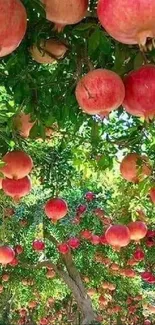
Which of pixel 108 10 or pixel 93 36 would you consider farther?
pixel 93 36

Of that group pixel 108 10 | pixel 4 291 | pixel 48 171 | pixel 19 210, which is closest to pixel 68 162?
pixel 48 171

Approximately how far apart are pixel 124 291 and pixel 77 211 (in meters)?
4.83

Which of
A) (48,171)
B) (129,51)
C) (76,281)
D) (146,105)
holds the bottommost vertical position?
(76,281)

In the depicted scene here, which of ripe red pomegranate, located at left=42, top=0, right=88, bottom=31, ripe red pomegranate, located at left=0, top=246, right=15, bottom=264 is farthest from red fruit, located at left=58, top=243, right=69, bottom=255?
ripe red pomegranate, located at left=42, top=0, right=88, bottom=31

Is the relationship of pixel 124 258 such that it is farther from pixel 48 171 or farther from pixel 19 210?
pixel 48 171

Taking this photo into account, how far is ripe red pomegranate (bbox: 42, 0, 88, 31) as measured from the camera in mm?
1251

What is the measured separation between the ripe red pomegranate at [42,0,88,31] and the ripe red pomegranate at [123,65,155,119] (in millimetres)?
216

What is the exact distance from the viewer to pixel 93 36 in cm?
164

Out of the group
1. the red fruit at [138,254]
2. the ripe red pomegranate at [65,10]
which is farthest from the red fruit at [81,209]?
the ripe red pomegranate at [65,10]

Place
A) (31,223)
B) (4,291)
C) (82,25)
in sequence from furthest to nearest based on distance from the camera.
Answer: (4,291), (31,223), (82,25)

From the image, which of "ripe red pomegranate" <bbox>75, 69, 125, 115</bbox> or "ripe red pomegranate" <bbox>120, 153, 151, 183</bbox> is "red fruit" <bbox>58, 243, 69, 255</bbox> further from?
"ripe red pomegranate" <bbox>75, 69, 125, 115</bbox>

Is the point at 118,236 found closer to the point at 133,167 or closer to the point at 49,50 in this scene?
the point at 133,167

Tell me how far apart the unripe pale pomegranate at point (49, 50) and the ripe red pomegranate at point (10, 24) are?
1.45 ft

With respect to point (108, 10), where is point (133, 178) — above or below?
below
